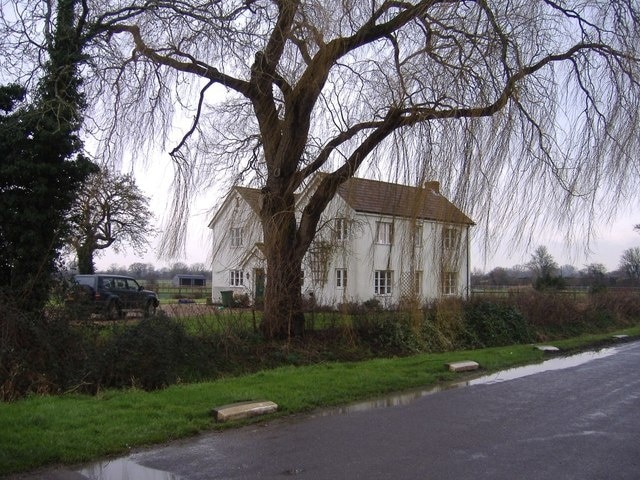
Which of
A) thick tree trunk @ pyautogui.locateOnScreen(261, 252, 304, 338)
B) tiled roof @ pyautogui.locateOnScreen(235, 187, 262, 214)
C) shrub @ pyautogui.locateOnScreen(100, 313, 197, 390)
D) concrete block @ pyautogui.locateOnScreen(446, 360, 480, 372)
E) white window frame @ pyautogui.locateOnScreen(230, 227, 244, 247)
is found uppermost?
tiled roof @ pyautogui.locateOnScreen(235, 187, 262, 214)

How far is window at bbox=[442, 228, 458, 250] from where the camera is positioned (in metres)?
10.8

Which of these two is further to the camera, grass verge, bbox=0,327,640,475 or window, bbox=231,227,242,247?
window, bbox=231,227,242,247

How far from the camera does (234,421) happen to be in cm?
800

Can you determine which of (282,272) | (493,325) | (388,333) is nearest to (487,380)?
(388,333)

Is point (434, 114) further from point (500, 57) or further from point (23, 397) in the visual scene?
point (23, 397)

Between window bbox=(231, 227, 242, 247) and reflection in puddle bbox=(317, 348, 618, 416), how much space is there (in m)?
5.32

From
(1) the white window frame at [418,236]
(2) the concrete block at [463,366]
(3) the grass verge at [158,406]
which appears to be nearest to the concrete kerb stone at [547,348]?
(2) the concrete block at [463,366]

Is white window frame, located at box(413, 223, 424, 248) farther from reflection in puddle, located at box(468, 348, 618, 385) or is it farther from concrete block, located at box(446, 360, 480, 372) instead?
concrete block, located at box(446, 360, 480, 372)

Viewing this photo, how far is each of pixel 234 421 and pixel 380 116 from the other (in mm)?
6831

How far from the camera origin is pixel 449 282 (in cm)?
1137

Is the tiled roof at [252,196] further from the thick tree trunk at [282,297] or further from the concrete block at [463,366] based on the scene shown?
the concrete block at [463,366]

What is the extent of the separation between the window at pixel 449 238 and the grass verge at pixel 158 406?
2.69m

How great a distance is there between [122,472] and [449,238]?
22.6 ft

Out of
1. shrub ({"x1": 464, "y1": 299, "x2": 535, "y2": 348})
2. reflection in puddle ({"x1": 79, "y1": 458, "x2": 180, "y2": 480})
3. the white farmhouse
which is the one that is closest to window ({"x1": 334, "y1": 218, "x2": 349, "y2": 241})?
the white farmhouse
